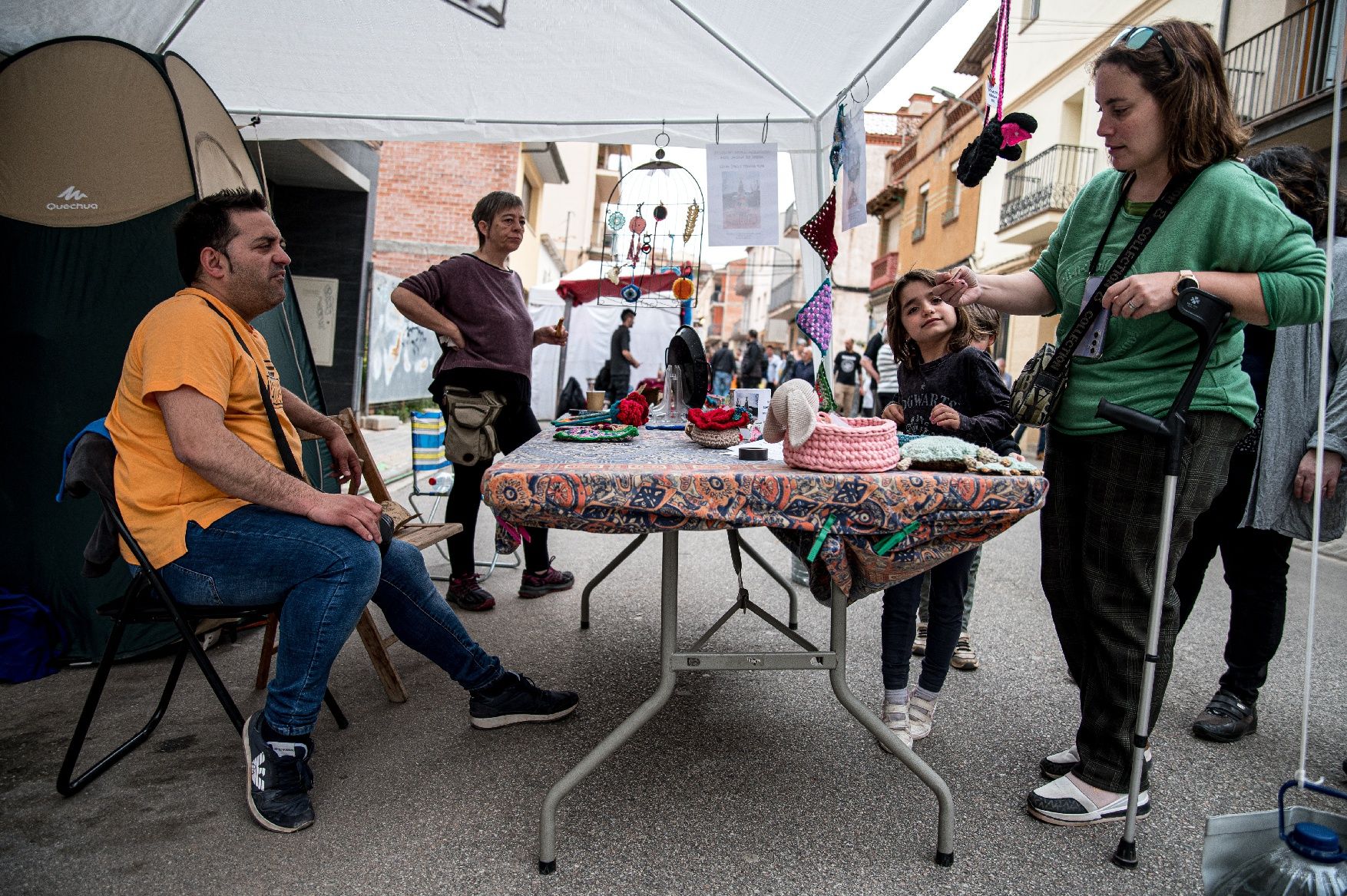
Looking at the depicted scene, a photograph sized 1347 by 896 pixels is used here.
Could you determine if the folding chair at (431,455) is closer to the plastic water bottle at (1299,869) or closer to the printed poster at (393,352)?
the plastic water bottle at (1299,869)

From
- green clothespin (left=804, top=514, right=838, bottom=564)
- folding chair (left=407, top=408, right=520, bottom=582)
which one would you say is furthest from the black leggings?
green clothespin (left=804, top=514, right=838, bottom=564)

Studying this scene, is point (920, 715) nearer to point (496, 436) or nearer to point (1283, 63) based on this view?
point (496, 436)

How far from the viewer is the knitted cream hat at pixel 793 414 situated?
1698 mm

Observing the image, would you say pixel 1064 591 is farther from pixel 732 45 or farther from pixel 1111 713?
pixel 732 45

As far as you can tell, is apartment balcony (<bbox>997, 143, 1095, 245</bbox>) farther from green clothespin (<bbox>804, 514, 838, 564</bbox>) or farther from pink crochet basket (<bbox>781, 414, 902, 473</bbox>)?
green clothespin (<bbox>804, 514, 838, 564</bbox>)

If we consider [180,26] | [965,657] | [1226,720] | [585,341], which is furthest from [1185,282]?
[585,341]

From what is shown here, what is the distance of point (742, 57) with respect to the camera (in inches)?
144

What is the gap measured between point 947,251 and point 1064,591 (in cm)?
1951

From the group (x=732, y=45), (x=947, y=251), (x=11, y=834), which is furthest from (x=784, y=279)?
(x=11, y=834)

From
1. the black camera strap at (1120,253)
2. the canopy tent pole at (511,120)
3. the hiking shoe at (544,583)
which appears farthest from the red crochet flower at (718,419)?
the canopy tent pole at (511,120)

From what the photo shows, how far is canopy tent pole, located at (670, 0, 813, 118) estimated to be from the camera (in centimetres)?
341

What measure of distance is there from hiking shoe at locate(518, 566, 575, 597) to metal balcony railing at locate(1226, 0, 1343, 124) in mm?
9033

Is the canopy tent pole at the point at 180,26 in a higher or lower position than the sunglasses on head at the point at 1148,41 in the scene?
higher

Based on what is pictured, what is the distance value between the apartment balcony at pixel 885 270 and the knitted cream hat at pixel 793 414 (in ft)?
78.2
